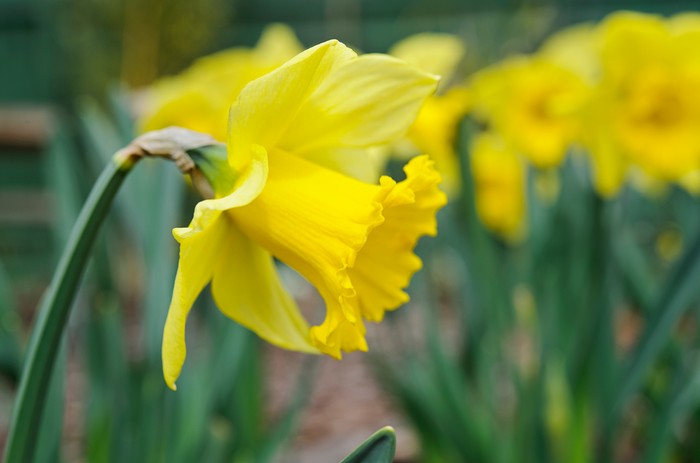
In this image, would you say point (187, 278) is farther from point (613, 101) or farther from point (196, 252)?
point (613, 101)

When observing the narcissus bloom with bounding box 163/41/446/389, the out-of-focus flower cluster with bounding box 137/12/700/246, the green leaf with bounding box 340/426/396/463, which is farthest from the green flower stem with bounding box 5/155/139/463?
the out-of-focus flower cluster with bounding box 137/12/700/246

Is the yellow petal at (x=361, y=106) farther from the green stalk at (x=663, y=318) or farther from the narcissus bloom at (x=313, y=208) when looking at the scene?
the green stalk at (x=663, y=318)

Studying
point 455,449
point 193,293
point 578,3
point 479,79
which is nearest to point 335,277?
point 193,293

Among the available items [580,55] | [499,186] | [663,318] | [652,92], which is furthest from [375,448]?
[499,186]

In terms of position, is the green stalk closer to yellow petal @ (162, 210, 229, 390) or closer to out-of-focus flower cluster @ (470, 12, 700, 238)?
out-of-focus flower cluster @ (470, 12, 700, 238)

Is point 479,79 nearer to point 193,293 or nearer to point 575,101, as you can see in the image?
point 575,101
